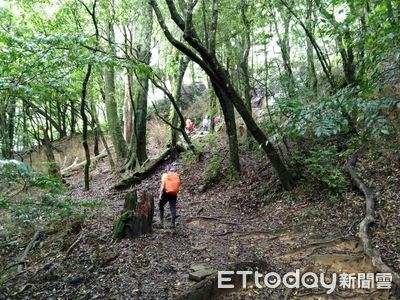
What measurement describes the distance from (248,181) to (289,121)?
6713 mm

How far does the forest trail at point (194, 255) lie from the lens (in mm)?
5379

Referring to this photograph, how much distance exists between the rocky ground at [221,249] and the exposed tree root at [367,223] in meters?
0.17

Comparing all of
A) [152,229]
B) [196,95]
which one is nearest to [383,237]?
[152,229]

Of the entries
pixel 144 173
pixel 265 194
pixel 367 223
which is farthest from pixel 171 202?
pixel 144 173

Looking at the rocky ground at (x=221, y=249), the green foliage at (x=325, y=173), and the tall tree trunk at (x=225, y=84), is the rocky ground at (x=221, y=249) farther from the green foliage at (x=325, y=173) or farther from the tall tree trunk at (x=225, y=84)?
the tall tree trunk at (x=225, y=84)

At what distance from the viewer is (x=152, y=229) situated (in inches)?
305

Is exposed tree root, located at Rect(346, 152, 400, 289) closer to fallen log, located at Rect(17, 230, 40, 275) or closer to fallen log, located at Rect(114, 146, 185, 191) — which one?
fallen log, located at Rect(17, 230, 40, 275)

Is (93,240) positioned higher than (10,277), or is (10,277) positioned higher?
(93,240)

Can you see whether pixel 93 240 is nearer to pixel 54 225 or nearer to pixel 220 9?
pixel 54 225

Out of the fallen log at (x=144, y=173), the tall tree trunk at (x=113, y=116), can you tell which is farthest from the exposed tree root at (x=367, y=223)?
the tall tree trunk at (x=113, y=116)

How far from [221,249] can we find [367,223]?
2816 mm

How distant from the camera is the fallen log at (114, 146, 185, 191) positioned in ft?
42.9

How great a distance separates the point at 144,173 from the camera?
1365 centimetres

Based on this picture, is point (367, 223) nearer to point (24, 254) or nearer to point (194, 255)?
point (194, 255)
